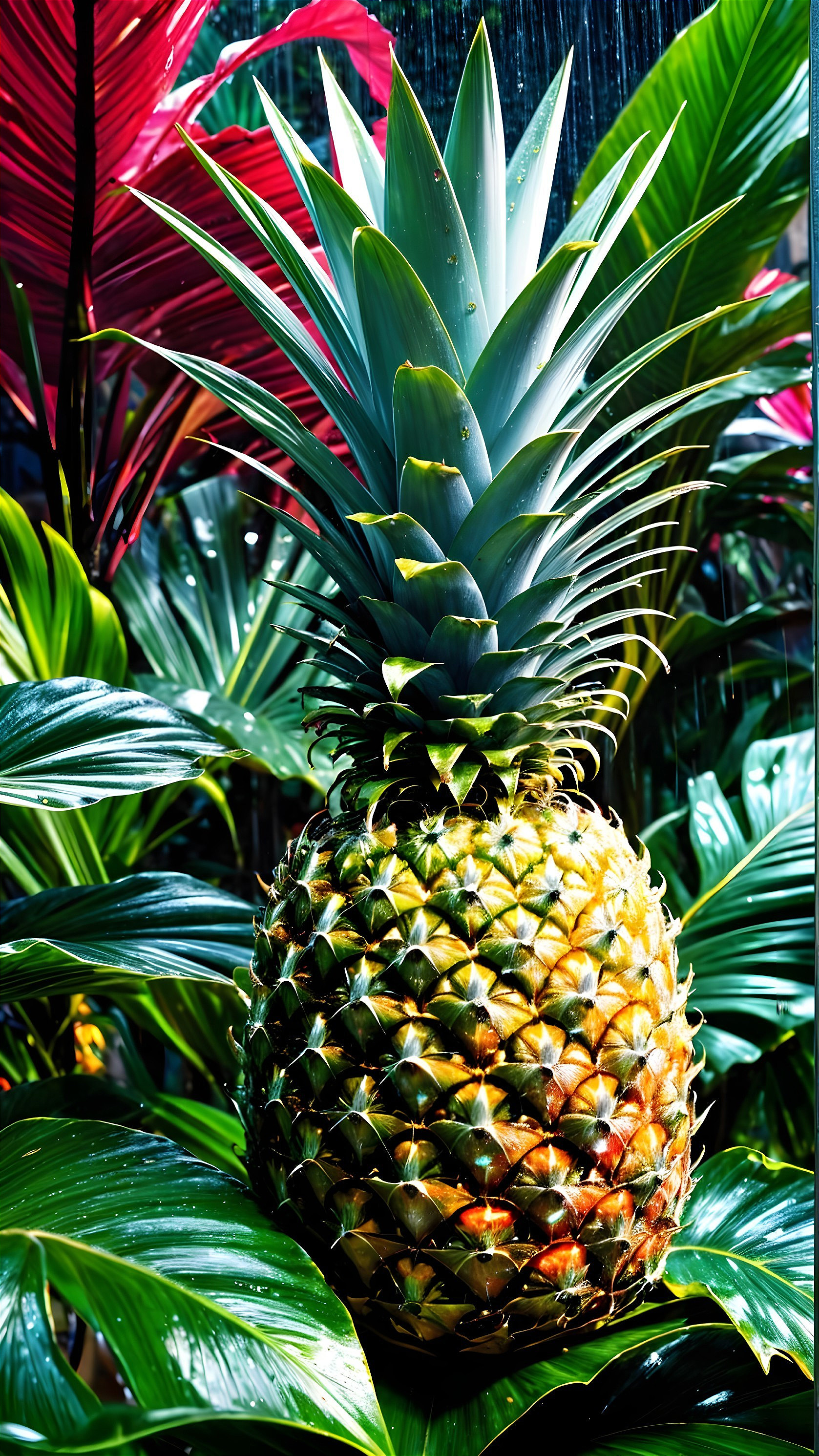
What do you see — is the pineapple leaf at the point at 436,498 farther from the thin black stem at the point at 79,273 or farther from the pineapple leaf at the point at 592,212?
the thin black stem at the point at 79,273

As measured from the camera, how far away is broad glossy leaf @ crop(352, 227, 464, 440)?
1.85 ft

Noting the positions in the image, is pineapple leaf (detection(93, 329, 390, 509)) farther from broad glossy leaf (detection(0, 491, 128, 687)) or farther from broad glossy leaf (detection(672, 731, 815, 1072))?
broad glossy leaf (detection(672, 731, 815, 1072))

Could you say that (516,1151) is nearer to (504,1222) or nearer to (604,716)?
(504,1222)

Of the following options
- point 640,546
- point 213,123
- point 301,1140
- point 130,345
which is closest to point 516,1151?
point 301,1140

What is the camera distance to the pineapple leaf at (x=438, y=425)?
58cm

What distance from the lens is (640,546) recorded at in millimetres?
1188

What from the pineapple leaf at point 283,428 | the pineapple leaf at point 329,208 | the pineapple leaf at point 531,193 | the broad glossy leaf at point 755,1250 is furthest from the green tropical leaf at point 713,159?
the broad glossy leaf at point 755,1250

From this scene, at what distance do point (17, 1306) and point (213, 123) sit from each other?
1.40 meters

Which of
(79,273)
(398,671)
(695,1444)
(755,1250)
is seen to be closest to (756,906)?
(755,1250)

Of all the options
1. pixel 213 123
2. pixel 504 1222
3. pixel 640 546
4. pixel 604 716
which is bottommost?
pixel 504 1222

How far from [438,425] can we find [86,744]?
1.13 ft

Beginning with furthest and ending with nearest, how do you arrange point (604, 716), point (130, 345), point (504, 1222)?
point (604, 716) → point (130, 345) → point (504, 1222)

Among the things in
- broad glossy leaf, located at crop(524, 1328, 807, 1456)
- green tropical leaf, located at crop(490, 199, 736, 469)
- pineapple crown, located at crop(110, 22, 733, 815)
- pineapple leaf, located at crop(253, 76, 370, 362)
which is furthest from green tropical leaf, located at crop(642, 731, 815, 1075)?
pineapple leaf, located at crop(253, 76, 370, 362)

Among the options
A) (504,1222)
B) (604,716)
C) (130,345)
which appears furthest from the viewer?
(604,716)
